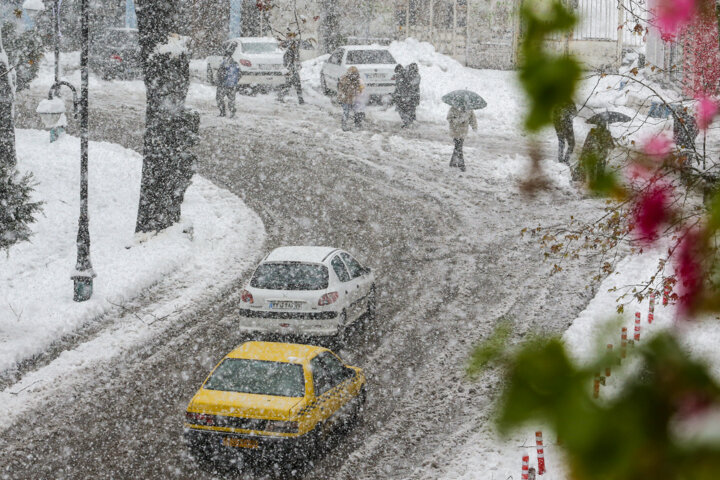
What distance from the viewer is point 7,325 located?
14.8 meters

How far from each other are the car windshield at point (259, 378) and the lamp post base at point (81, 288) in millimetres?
6495

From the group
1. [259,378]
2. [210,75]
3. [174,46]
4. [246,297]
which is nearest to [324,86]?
[210,75]

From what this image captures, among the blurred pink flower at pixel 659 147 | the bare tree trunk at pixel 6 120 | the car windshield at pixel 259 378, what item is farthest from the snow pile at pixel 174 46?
the blurred pink flower at pixel 659 147

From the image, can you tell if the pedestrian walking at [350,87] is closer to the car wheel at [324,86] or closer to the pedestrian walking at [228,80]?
the pedestrian walking at [228,80]

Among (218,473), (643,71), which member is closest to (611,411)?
(218,473)

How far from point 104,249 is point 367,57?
51.5ft

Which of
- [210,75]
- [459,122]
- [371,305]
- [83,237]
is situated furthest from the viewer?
[210,75]

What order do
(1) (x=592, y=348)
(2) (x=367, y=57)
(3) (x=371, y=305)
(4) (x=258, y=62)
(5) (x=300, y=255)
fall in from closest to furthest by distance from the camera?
(1) (x=592, y=348), (5) (x=300, y=255), (3) (x=371, y=305), (2) (x=367, y=57), (4) (x=258, y=62)

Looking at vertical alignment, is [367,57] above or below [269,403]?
above

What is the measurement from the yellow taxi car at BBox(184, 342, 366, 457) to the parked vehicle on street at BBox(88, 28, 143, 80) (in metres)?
27.5

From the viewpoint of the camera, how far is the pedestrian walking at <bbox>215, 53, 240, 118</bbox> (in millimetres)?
28570

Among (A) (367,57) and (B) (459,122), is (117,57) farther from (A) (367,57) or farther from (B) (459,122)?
(B) (459,122)

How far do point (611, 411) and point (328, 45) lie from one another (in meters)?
39.5

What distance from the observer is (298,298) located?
13.5 metres
